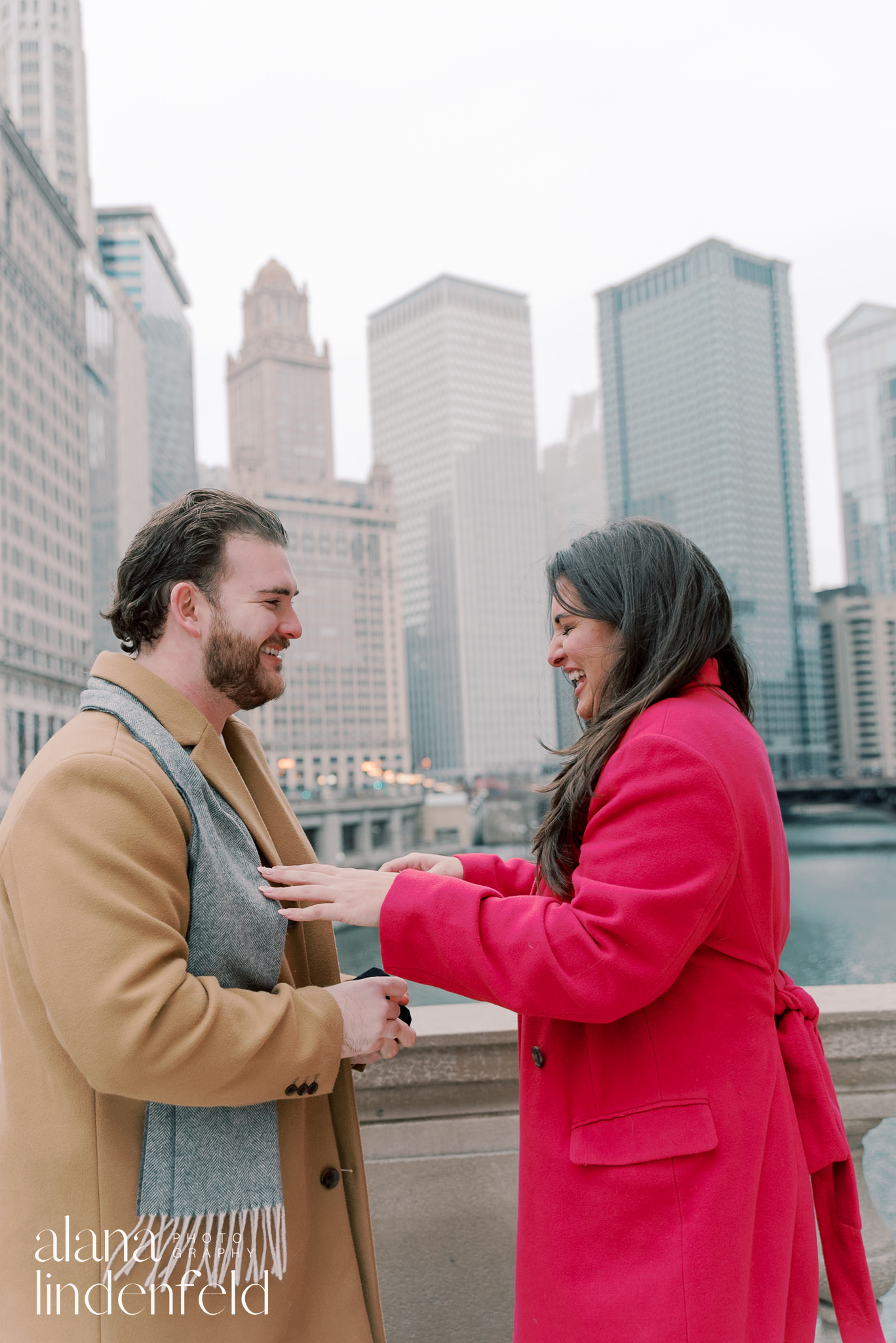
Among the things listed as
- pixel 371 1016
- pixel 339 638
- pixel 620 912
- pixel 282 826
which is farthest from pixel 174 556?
pixel 339 638

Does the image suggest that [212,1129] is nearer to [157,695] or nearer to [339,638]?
[157,695]

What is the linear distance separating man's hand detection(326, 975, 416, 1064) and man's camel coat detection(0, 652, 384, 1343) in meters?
0.04

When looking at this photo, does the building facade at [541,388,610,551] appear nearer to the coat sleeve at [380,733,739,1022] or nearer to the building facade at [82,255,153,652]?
the building facade at [82,255,153,652]

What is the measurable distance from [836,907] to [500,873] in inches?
1480

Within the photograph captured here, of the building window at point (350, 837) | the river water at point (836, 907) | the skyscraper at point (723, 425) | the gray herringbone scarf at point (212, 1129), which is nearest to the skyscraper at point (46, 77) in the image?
the skyscraper at point (723, 425)

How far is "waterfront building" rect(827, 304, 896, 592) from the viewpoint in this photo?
9956cm

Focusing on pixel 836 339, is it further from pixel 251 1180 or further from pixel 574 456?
pixel 251 1180

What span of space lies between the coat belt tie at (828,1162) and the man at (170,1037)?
Result: 0.65m

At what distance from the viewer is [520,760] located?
11512cm

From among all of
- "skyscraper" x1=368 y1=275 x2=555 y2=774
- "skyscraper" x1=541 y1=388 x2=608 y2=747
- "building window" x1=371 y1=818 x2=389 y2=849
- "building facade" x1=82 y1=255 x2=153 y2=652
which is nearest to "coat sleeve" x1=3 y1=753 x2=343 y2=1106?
"building window" x1=371 y1=818 x2=389 y2=849

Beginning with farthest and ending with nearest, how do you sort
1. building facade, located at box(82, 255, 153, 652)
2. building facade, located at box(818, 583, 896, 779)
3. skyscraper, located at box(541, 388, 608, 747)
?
skyscraper, located at box(541, 388, 608, 747) → building facade, located at box(82, 255, 153, 652) → building facade, located at box(818, 583, 896, 779)

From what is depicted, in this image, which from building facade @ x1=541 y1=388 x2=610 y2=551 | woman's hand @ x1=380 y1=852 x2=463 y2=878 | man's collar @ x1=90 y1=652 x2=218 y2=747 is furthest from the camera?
building facade @ x1=541 y1=388 x2=610 y2=551

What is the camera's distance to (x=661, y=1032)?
1.40 m

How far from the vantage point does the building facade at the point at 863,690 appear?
85.1 metres
